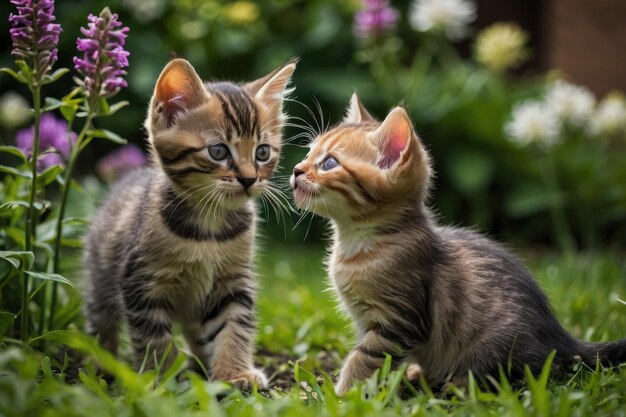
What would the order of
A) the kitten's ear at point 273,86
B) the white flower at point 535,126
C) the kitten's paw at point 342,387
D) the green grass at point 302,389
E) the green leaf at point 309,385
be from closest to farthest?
the green grass at point 302,389
the green leaf at point 309,385
the kitten's paw at point 342,387
the kitten's ear at point 273,86
the white flower at point 535,126

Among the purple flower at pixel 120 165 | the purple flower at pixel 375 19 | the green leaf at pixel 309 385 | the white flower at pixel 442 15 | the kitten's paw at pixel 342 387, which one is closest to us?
the green leaf at pixel 309 385

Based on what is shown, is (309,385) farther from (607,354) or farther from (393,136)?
(607,354)

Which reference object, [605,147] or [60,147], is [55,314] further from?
[605,147]

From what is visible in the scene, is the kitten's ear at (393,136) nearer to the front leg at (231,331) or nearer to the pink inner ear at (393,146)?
the pink inner ear at (393,146)

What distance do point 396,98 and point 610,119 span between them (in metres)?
1.52

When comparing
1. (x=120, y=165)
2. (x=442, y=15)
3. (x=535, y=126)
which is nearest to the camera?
(x=535, y=126)

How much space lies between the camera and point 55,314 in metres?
2.89

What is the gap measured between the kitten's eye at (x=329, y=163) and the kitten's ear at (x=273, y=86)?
0.41 meters

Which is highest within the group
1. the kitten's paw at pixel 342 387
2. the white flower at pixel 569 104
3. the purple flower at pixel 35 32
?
the purple flower at pixel 35 32

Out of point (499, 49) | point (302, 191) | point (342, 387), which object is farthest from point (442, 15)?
point (342, 387)

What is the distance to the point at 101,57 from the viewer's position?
7.85ft

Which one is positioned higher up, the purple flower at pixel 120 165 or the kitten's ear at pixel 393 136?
the kitten's ear at pixel 393 136

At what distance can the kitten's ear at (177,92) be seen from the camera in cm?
251

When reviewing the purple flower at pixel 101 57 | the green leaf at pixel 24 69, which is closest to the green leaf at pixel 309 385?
the purple flower at pixel 101 57
